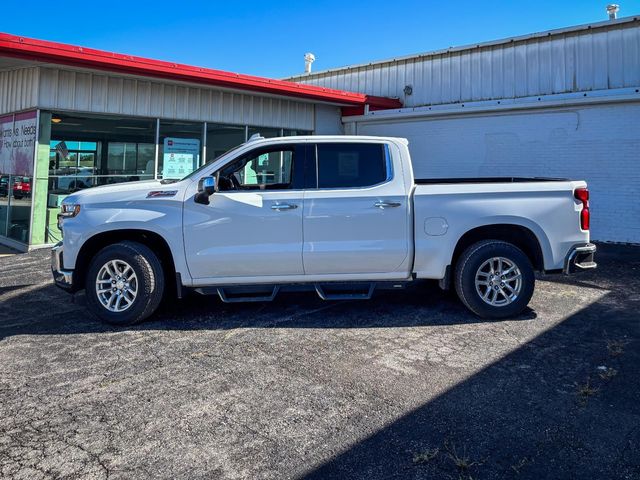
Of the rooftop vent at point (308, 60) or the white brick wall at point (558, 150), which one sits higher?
the rooftop vent at point (308, 60)

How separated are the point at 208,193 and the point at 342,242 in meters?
1.50

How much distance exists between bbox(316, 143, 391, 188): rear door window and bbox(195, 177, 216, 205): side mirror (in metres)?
1.15

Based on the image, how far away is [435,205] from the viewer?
562 cm

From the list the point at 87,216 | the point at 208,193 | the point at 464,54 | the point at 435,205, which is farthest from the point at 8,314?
the point at 464,54

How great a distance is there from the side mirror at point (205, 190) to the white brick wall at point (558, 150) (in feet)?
29.4

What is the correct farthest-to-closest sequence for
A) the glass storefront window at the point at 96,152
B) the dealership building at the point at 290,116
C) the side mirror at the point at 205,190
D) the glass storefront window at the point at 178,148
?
the glass storefront window at the point at 178,148 < the glass storefront window at the point at 96,152 < the dealership building at the point at 290,116 < the side mirror at the point at 205,190

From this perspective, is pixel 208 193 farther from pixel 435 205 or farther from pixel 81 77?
pixel 81 77

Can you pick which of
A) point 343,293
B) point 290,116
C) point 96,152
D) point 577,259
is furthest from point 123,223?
point 290,116

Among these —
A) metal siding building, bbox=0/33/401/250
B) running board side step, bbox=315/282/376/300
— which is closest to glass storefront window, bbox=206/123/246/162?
metal siding building, bbox=0/33/401/250

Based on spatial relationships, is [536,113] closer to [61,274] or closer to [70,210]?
[70,210]

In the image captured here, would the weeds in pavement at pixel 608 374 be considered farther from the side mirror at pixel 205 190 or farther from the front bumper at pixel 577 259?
the side mirror at pixel 205 190

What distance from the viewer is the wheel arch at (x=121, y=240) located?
552cm

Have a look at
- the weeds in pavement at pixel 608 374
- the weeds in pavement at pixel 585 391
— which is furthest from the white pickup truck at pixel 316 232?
the weeds in pavement at pixel 585 391

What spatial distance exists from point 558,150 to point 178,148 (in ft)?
27.9
